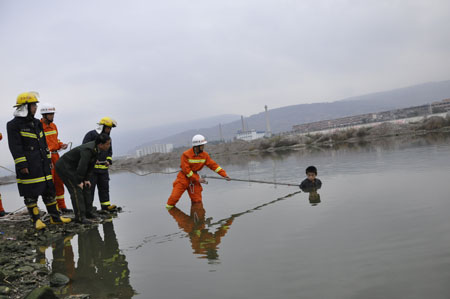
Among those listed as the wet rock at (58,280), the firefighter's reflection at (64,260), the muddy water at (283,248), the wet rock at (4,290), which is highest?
the wet rock at (4,290)

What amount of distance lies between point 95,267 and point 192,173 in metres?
3.87

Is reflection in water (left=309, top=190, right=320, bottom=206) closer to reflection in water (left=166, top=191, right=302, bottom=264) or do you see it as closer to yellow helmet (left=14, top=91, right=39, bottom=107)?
reflection in water (left=166, top=191, right=302, bottom=264)

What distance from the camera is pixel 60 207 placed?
768cm

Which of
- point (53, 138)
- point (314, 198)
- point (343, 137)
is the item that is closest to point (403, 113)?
point (343, 137)

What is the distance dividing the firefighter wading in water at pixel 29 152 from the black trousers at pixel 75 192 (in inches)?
9.3

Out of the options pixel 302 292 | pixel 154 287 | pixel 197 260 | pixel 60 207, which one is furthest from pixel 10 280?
pixel 60 207

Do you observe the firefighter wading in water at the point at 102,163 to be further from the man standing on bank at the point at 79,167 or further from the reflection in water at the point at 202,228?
the reflection in water at the point at 202,228

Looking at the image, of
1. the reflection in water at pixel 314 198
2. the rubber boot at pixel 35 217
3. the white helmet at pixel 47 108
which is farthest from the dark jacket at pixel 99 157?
the reflection in water at pixel 314 198

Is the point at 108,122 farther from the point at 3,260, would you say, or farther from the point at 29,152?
the point at 3,260

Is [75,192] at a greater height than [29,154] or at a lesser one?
lesser

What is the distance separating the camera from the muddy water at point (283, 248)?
3076 mm

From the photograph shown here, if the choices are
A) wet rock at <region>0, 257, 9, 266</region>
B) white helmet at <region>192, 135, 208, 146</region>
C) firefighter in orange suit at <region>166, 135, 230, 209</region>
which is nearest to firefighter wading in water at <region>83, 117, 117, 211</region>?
firefighter in orange suit at <region>166, 135, 230, 209</region>

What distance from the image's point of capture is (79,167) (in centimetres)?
616

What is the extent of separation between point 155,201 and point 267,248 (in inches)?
214
